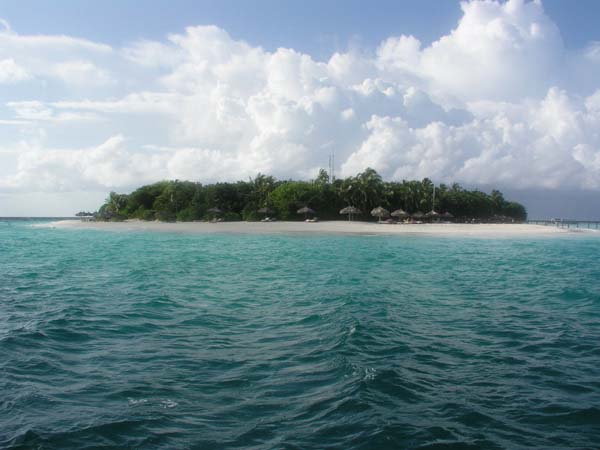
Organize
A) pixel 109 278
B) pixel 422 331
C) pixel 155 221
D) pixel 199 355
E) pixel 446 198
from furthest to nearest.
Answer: pixel 446 198 → pixel 155 221 → pixel 109 278 → pixel 422 331 → pixel 199 355

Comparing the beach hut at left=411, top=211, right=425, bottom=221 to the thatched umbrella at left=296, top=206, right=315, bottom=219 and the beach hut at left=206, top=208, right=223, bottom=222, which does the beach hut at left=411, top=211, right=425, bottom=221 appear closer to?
Result: the thatched umbrella at left=296, top=206, right=315, bottom=219

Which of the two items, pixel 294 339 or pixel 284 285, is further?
pixel 284 285

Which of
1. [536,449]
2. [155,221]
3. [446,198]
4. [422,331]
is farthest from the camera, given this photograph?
[446,198]

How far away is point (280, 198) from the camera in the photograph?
65.9 m

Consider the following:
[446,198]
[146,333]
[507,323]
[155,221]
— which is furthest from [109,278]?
[446,198]

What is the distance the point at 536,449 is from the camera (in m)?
5.10

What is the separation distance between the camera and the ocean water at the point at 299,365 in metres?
5.42

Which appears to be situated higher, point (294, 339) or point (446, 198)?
point (446, 198)

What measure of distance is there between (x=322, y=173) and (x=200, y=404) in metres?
70.0

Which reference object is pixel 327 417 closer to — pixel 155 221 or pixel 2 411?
pixel 2 411

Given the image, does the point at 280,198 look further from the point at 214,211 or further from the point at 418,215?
the point at 418,215

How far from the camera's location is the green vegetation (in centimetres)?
6650

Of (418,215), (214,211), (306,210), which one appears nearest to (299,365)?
(306,210)

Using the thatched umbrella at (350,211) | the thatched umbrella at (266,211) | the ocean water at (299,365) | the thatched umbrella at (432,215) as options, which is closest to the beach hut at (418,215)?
the thatched umbrella at (432,215)
